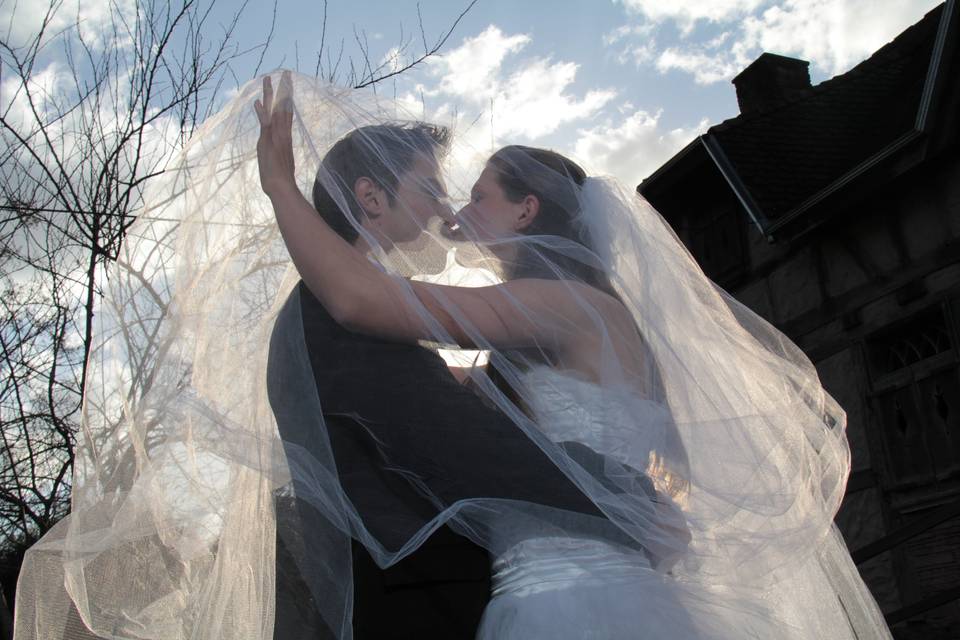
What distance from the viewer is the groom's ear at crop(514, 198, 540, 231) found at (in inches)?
84.7

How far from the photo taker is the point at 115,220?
569cm

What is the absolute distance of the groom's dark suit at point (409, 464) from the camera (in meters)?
1.74

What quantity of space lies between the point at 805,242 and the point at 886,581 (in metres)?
3.13

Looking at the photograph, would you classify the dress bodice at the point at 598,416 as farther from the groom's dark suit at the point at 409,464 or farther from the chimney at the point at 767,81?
the chimney at the point at 767,81

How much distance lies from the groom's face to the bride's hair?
0.17m

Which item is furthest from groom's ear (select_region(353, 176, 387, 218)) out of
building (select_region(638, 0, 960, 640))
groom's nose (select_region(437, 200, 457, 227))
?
building (select_region(638, 0, 960, 640))

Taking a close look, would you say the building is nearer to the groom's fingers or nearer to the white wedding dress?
the white wedding dress

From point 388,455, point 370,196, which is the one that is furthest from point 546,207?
point 388,455

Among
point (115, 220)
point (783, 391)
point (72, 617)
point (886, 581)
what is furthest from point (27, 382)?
point (886, 581)

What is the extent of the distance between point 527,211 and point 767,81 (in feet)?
35.0

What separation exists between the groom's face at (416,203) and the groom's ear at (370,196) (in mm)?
21

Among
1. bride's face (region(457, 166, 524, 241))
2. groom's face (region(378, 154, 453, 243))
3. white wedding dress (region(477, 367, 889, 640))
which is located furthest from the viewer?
bride's face (region(457, 166, 524, 241))

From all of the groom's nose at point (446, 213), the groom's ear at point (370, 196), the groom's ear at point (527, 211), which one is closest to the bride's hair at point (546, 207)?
the groom's ear at point (527, 211)

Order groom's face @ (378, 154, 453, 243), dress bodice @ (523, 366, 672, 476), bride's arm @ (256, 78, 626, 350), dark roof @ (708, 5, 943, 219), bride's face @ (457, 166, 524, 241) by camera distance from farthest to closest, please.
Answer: dark roof @ (708, 5, 943, 219) < bride's face @ (457, 166, 524, 241) < groom's face @ (378, 154, 453, 243) < dress bodice @ (523, 366, 672, 476) < bride's arm @ (256, 78, 626, 350)
